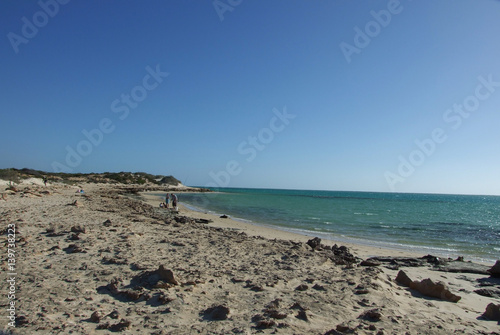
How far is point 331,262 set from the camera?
8.08 metres

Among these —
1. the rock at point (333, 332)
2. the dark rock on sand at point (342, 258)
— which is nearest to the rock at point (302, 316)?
the rock at point (333, 332)

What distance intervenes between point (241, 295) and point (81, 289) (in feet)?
9.49

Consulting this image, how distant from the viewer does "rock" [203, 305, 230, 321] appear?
4391 mm

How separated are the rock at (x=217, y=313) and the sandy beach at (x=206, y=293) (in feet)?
0.06

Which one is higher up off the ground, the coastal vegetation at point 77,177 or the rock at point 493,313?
the coastal vegetation at point 77,177

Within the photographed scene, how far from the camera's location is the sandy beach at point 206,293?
13.8 feet

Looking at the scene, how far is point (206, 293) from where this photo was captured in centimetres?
523

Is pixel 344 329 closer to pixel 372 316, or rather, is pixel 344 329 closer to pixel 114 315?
pixel 372 316

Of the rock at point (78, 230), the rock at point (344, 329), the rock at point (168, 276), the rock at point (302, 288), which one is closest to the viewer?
the rock at point (344, 329)

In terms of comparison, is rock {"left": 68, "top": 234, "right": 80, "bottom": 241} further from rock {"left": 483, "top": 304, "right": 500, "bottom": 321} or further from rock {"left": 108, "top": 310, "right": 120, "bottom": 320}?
rock {"left": 483, "top": 304, "right": 500, "bottom": 321}

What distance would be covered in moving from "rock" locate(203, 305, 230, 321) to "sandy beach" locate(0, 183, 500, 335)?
0.02 metres

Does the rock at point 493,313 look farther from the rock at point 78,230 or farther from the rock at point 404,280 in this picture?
the rock at point 78,230

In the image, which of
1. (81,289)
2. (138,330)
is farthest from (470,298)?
(81,289)

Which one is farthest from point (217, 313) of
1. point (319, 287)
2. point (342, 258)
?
point (342, 258)
